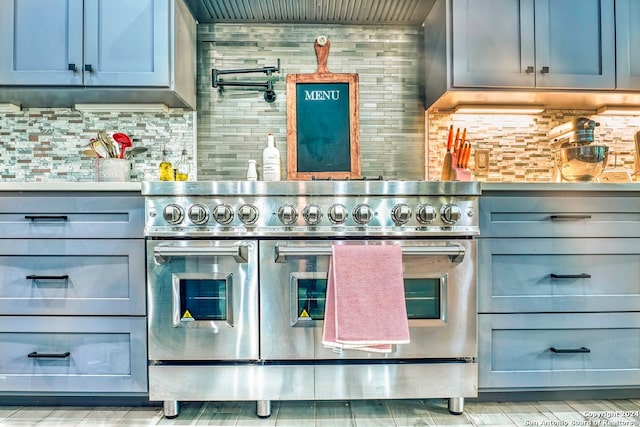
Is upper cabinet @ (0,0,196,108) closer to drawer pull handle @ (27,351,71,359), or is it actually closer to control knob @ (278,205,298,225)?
control knob @ (278,205,298,225)

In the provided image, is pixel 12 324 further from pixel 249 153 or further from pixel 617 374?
pixel 617 374

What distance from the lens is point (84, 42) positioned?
1.69 m

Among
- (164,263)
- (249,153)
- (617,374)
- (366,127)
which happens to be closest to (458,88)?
(366,127)

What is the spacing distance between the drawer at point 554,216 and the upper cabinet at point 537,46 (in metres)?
0.61

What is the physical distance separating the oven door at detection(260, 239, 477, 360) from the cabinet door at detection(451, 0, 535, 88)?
85 cm

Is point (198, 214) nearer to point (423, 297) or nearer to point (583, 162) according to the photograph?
point (423, 297)

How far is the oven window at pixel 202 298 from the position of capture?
1.42 meters

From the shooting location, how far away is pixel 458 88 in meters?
1.75

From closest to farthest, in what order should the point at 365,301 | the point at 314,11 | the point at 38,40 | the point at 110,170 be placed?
the point at 365,301
the point at 38,40
the point at 110,170
the point at 314,11

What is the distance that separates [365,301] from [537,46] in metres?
1.49

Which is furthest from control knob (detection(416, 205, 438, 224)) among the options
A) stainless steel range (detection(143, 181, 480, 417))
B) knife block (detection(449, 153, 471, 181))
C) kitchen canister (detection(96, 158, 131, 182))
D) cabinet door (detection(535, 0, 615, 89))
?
kitchen canister (detection(96, 158, 131, 182))

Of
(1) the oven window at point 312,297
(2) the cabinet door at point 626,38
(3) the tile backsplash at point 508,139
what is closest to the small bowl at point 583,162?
(3) the tile backsplash at point 508,139

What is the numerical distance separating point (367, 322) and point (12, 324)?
4.56 ft

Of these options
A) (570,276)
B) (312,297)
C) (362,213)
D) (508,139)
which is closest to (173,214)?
(312,297)
